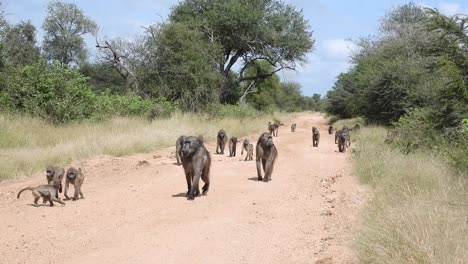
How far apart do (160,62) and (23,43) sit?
22941 millimetres

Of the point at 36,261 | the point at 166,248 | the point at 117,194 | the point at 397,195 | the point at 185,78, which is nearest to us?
the point at 36,261

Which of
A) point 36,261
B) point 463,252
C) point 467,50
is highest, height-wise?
point 467,50

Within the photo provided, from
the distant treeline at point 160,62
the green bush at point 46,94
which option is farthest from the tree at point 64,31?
the green bush at point 46,94

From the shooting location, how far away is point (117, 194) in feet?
35.6

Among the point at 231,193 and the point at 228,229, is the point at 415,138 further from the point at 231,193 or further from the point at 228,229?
the point at 228,229

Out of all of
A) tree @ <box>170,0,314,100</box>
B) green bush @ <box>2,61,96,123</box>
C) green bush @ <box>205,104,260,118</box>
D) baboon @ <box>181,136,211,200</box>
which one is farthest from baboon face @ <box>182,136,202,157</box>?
tree @ <box>170,0,314,100</box>

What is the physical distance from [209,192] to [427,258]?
620 centimetres

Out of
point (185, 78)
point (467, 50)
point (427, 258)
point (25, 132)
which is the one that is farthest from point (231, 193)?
point (185, 78)

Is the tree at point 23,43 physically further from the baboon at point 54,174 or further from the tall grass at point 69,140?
the baboon at point 54,174

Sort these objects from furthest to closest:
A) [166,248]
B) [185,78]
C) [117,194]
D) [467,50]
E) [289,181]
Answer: [185,78], [467,50], [289,181], [117,194], [166,248]

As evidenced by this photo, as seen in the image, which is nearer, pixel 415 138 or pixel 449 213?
pixel 449 213

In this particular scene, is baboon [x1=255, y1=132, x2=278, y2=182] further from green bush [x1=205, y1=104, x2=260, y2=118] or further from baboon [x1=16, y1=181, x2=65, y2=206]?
green bush [x1=205, y1=104, x2=260, y2=118]

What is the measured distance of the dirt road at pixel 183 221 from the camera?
6805 mm

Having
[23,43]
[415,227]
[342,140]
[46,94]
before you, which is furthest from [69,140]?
[23,43]
